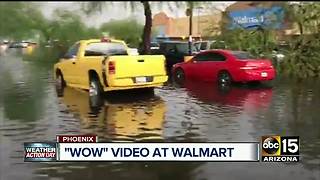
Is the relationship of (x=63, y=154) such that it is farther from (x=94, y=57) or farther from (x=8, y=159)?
(x=94, y=57)

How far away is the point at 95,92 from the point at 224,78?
3056 millimetres

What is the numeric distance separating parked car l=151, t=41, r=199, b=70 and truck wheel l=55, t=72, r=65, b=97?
87.8 inches

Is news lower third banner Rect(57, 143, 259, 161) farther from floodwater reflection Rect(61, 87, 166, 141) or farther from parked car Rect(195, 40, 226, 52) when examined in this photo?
parked car Rect(195, 40, 226, 52)

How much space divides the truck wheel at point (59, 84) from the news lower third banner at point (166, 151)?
428 cm

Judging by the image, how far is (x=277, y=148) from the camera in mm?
4715

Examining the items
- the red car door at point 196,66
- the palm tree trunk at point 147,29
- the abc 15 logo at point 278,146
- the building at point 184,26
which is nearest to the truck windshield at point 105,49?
the palm tree trunk at point 147,29

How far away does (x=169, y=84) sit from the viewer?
8422 mm

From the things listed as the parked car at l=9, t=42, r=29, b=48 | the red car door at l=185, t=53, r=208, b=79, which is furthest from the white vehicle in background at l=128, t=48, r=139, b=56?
the parked car at l=9, t=42, r=29, b=48

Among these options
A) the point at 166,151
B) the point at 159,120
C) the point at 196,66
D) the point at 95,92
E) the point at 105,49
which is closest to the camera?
the point at 166,151

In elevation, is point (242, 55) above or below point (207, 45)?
below

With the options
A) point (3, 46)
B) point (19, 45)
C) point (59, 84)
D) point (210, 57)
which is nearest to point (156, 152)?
point (19, 45)

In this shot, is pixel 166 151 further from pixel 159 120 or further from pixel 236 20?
pixel 236 20

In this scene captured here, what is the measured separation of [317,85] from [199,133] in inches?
106

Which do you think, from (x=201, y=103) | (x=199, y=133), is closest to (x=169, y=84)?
(x=201, y=103)
